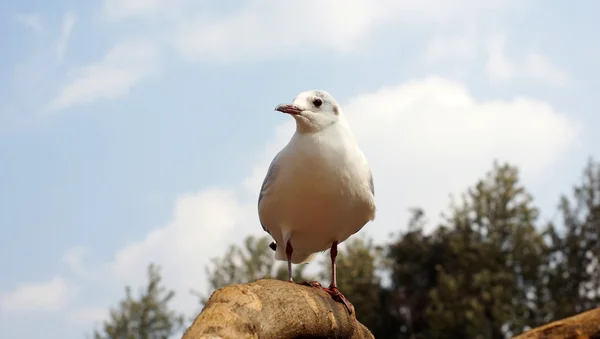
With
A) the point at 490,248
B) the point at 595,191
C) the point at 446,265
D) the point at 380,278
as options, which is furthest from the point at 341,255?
the point at 595,191

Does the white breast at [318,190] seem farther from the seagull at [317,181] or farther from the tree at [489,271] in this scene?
the tree at [489,271]

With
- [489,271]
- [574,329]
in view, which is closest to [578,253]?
[489,271]

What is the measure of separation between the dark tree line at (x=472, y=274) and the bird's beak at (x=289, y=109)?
77.2 feet

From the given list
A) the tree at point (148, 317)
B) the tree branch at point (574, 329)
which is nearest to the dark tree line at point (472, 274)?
the tree at point (148, 317)

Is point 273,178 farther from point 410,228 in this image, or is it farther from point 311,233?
point 410,228

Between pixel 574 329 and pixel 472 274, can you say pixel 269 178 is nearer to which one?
pixel 574 329

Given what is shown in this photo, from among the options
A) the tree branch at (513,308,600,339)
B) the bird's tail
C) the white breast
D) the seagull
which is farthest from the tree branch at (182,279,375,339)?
the tree branch at (513,308,600,339)

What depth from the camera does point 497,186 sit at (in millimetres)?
35000

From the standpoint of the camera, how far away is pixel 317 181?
20.8ft

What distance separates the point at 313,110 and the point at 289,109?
0.26m

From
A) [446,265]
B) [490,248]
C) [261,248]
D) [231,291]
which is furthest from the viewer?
[446,265]

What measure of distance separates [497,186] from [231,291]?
103 ft

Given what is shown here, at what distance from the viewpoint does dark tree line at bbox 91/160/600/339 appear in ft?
105

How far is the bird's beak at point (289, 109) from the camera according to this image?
6.32m
